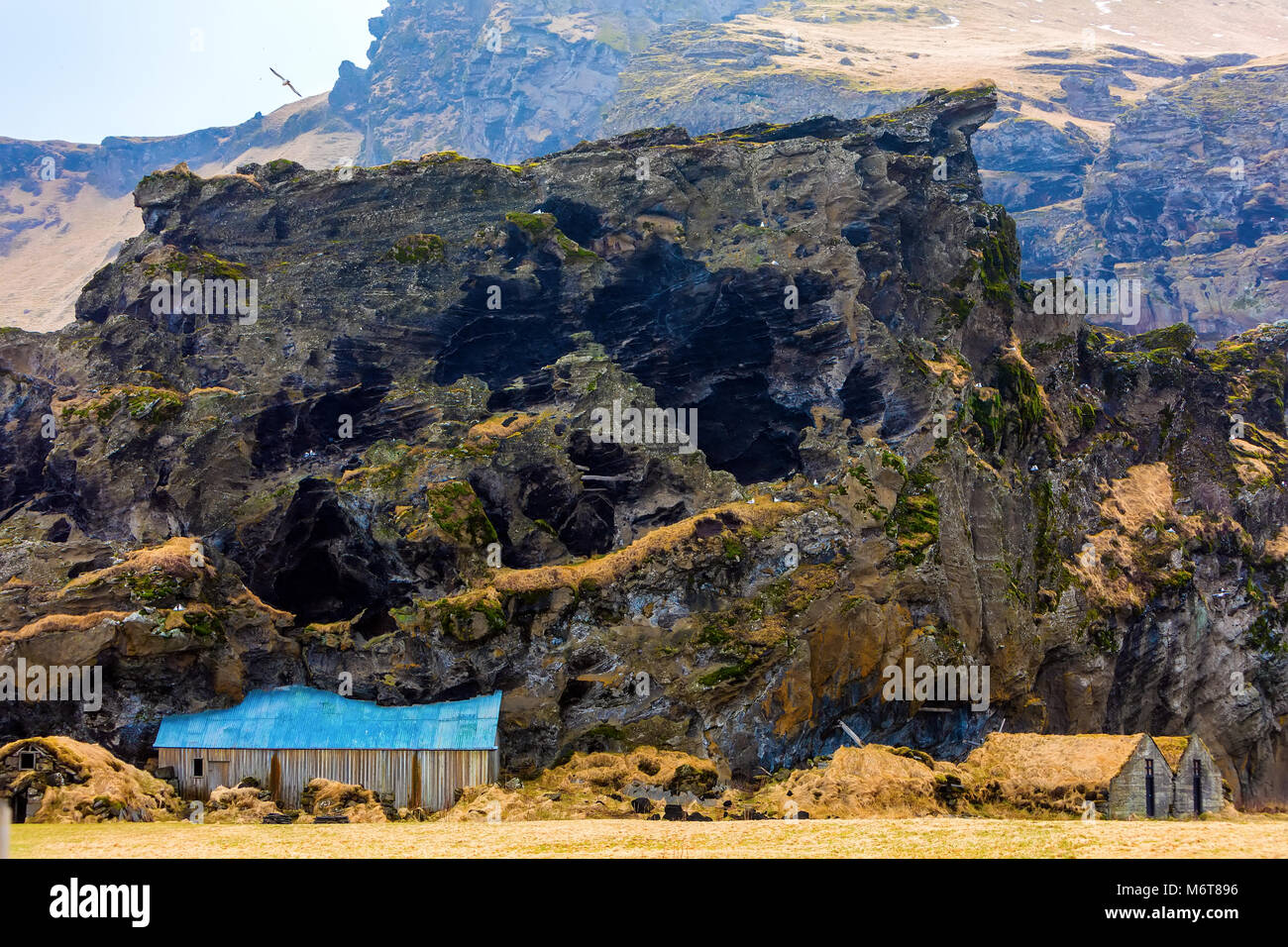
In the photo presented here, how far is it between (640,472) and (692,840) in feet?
86.4

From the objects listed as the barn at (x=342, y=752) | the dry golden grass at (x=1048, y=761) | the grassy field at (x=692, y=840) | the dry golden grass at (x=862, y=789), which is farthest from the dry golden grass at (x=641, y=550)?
the grassy field at (x=692, y=840)

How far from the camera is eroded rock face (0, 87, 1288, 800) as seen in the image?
4506cm

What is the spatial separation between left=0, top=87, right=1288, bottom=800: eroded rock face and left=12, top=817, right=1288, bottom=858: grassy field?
40.0ft

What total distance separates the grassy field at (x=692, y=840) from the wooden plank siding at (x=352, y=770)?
820cm

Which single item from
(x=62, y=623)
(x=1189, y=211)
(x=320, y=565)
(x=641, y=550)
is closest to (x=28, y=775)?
(x=62, y=623)

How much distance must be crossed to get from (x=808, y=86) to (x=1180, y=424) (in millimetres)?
119926

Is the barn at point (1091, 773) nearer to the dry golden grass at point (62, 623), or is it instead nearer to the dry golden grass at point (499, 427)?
the dry golden grass at point (499, 427)

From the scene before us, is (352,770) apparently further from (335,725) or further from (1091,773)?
(1091,773)

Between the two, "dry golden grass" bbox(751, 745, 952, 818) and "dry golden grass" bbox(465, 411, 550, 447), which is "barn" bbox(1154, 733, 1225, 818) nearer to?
"dry golden grass" bbox(751, 745, 952, 818)

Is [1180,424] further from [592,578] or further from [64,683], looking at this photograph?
[64,683]

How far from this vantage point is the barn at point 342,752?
4181cm

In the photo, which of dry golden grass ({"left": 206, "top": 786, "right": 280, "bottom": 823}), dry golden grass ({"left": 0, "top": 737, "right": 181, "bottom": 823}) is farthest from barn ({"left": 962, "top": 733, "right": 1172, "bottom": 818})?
dry golden grass ({"left": 0, "top": 737, "right": 181, "bottom": 823})

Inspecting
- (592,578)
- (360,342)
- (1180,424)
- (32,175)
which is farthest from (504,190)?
(32,175)

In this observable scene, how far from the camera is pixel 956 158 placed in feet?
232
